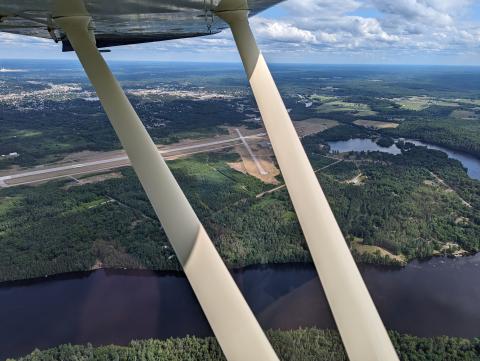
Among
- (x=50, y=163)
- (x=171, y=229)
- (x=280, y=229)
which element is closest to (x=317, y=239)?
(x=171, y=229)

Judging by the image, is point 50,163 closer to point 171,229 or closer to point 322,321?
point 322,321

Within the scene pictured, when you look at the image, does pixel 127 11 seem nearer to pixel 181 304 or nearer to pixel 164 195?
pixel 164 195

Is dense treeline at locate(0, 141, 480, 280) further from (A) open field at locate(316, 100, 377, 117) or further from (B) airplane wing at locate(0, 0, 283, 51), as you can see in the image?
(A) open field at locate(316, 100, 377, 117)

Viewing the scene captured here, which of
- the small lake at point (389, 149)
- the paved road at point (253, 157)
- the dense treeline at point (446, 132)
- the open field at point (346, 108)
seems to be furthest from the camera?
the open field at point (346, 108)

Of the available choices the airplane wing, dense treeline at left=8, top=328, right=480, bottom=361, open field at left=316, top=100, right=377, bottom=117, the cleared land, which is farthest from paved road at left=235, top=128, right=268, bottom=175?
the airplane wing

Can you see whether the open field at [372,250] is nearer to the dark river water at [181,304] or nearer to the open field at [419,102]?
the dark river water at [181,304]

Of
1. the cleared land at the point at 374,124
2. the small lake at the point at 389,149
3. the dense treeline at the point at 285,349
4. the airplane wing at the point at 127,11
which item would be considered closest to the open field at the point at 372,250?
the dense treeline at the point at 285,349
